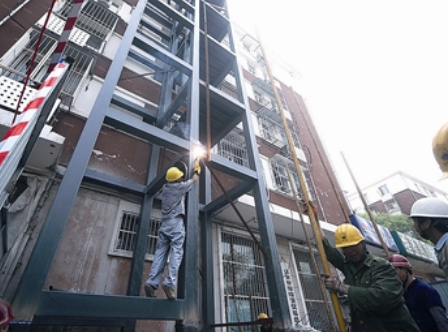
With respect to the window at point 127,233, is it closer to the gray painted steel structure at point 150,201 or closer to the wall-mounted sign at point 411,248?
the gray painted steel structure at point 150,201

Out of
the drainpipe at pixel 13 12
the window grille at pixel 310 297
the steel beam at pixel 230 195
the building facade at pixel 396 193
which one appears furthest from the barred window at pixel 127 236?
the building facade at pixel 396 193

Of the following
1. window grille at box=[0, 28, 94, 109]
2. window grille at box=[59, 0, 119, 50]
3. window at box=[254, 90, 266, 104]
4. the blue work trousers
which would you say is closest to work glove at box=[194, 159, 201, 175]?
the blue work trousers

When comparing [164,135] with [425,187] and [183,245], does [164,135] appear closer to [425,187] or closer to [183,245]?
[183,245]

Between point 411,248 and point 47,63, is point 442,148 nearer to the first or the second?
point 47,63

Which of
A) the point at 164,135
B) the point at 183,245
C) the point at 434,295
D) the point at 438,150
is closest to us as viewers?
the point at 438,150

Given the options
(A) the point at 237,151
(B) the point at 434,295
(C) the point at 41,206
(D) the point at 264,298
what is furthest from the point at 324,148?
(C) the point at 41,206

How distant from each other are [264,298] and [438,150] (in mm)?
5587

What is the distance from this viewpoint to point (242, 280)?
6176 mm

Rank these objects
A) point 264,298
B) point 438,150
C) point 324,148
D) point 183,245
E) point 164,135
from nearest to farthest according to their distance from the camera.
Answer: point 438,150 < point 183,245 < point 164,135 < point 264,298 < point 324,148

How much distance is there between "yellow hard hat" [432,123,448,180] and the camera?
214cm

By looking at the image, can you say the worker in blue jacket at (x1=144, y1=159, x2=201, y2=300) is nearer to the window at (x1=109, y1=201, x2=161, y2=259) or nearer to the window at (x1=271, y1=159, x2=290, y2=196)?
the window at (x1=109, y1=201, x2=161, y2=259)

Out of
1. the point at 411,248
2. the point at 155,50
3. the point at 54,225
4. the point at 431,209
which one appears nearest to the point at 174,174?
the point at 54,225

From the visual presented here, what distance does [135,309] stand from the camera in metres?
2.41

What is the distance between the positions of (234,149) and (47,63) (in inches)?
238
